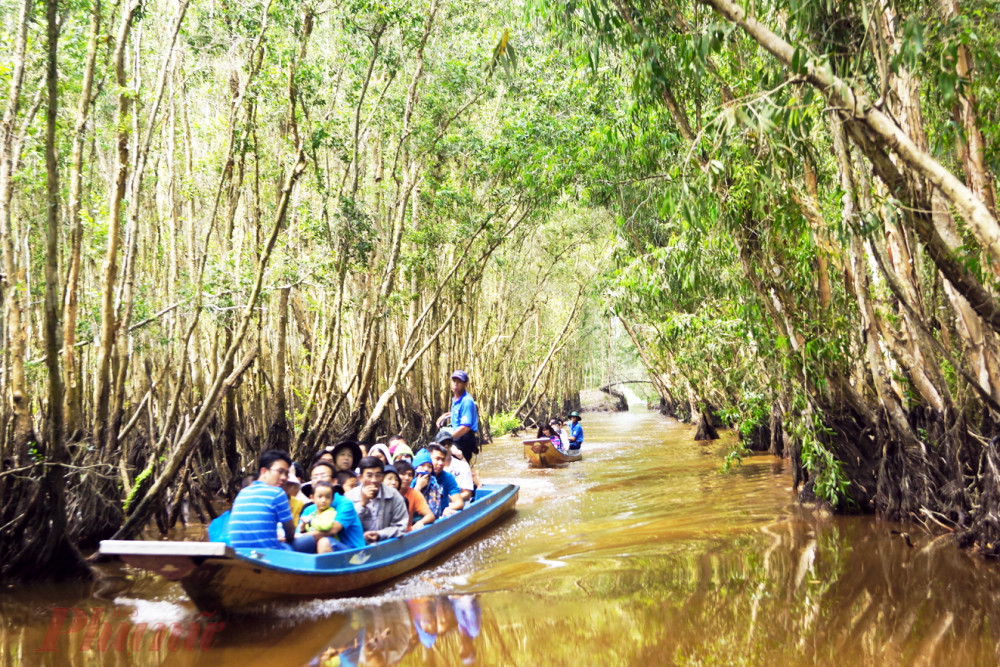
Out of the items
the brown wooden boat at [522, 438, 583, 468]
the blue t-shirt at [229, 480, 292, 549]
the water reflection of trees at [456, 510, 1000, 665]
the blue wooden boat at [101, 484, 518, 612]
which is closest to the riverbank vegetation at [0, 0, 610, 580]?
the blue t-shirt at [229, 480, 292, 549]

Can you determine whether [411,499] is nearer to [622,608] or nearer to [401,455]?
[401,455]

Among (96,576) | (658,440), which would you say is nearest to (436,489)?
(96,576)

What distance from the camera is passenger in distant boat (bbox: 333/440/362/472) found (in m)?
7.48

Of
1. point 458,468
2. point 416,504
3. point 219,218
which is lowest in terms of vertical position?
point 416,504

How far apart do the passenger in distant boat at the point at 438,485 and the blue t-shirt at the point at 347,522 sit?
52.5 inches

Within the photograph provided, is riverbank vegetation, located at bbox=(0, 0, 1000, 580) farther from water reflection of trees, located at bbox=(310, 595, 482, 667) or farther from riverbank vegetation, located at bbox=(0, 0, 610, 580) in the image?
water reflection of trees, located at bbox=(310, 595, 482, 667)

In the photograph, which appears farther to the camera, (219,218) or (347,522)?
(219,218)

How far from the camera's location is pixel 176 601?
18.9 feet

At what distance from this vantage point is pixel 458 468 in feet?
28.0

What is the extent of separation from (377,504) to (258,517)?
1.33m

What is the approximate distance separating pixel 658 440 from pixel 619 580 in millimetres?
15158

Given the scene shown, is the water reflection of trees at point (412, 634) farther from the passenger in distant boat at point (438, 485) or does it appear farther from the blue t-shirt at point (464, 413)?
the blue t-shirt at point (464, 413)

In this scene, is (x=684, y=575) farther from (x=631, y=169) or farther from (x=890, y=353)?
(x=631, y=169)

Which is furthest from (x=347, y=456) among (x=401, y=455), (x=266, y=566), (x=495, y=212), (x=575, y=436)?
(x=575, y=436)
